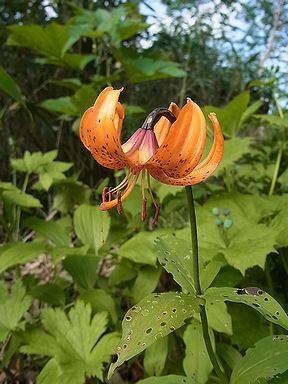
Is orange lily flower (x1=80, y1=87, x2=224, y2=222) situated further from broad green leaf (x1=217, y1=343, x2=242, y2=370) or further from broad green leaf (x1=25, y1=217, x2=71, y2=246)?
broad green leaf (x1=25, y1=217, x2=71, y2=246)

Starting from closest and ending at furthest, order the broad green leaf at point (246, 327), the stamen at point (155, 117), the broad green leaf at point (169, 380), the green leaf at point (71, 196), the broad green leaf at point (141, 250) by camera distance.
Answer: the stamen at point (155, 117)
the broad green leaf at point (169, 380)
the broad green leaf at point (246, 327)
the broad green leaf at point (141, 250)
the green leaf at point (71, 196)

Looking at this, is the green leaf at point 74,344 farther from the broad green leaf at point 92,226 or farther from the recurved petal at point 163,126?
the recurved petal at point 163,126

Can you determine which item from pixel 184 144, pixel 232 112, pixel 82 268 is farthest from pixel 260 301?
pixel 232 112

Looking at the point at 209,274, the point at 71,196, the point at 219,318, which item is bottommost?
the point at 71,196

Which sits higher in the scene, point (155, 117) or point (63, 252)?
point (155, 117)

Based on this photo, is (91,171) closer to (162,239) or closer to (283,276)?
(283,276)

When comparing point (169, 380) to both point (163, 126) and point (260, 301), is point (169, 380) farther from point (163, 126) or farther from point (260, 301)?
point (163, 126)

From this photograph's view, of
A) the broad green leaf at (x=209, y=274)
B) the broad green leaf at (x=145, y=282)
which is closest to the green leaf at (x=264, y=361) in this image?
the broad green leaf at (x=209, y=274)

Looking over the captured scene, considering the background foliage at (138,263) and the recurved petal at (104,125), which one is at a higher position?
the recurved petal at (104,125)
